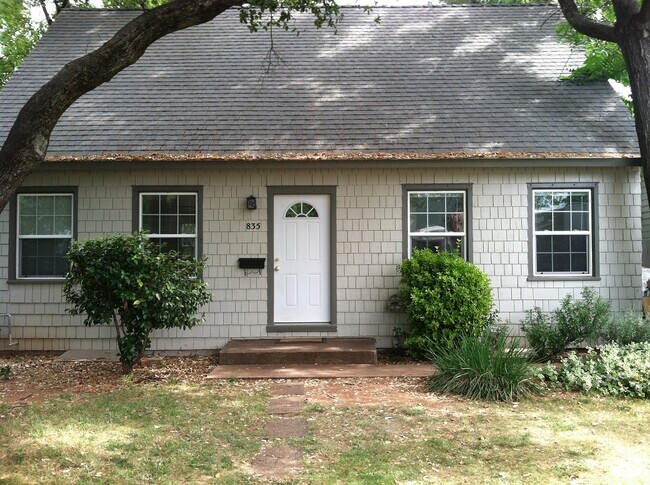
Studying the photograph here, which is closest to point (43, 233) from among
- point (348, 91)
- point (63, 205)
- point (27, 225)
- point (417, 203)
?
point (27, 225)

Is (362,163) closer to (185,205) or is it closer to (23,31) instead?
(185,205)

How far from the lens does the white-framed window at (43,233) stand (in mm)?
8594

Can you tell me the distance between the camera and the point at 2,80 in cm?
1861

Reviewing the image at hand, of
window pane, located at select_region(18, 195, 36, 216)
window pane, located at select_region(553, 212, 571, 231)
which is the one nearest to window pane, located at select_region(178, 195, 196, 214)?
window pane, located at select_region(18, 195, 36, 216)

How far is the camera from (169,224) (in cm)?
859

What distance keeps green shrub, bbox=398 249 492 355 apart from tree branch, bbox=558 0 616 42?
13.7ft

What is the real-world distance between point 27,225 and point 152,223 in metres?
2.01

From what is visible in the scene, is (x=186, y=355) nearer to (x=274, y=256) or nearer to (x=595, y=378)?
(x=274, y=256)

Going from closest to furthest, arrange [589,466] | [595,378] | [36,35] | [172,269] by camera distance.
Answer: [589,466]
[595,378]
[172,269]
[36,35]

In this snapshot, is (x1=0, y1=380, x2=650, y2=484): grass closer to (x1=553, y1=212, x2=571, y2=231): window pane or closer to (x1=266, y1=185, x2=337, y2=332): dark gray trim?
(x1=266, y1=185, x2=337, y2=332): dark gray trim

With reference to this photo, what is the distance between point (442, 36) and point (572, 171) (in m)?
4.62

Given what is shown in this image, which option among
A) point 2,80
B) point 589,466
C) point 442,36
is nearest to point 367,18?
point 442,36

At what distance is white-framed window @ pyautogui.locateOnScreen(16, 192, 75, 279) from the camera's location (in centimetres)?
859

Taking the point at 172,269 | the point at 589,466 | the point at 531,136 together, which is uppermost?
the point at 531,136
